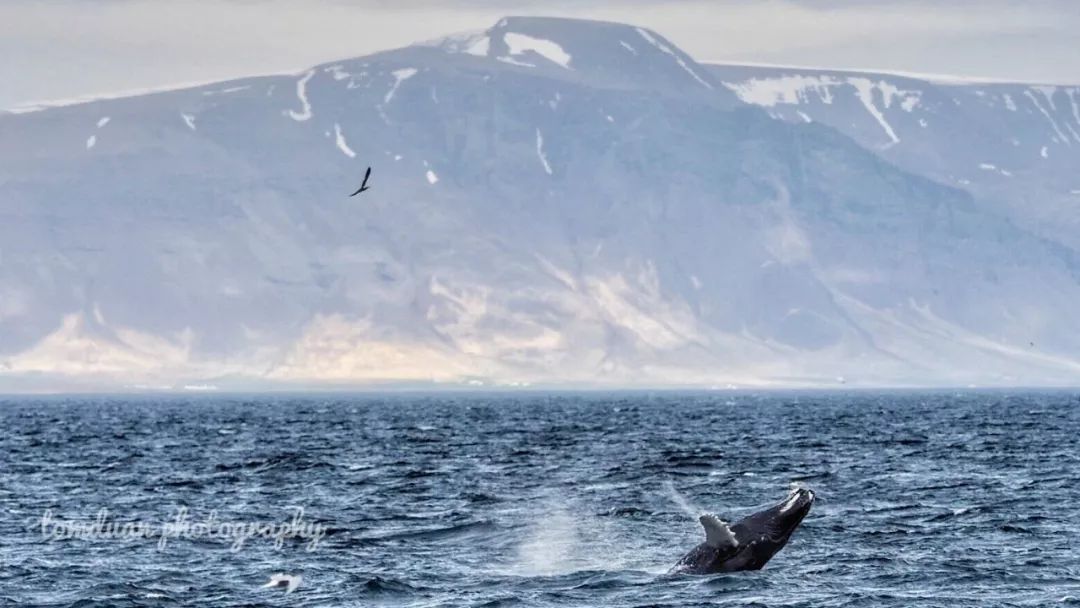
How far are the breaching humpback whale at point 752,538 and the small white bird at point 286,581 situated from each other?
7.32m

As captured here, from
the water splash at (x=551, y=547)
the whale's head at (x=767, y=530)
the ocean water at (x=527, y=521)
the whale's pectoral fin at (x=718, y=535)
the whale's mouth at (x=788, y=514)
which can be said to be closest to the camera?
the whale's pectoral fin at (x=718, y=535)

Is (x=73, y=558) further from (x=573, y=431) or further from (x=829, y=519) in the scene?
(x=573, y=431)

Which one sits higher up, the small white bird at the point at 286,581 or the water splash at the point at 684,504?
the water splash at the point at 684,504

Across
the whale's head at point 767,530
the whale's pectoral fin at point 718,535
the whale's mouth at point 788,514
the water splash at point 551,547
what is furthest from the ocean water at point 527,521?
the whale's mouth at point 788,514

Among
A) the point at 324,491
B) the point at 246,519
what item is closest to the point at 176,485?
the point at 324,491

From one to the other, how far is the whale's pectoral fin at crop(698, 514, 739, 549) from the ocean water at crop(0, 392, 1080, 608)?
60 cm

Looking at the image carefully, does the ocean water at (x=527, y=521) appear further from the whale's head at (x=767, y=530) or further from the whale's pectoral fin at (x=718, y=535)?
the whale's pectoral fin at (x=718, y=535)

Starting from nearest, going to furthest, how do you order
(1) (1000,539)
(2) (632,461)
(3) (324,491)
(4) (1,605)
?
(4) (1,605), (1) (1000,539), (3) (324,491), (2) (632,461)

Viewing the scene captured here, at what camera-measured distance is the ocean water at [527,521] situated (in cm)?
3659

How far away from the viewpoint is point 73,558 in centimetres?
4200

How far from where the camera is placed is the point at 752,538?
36.2m

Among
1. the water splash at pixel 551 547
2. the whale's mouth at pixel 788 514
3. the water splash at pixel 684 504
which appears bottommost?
the water splash at pixel 551 547

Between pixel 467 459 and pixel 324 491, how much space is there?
19.9 metres

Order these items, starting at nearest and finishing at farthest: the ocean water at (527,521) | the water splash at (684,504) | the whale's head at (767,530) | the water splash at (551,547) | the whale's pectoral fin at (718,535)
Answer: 1. the whale's pectoral fin at (718,535)
2. the whale's head at (767,530)
3. the ocean water at (527,521)
4. the water splash at (551,547)
5. the water splash at (684,504)
